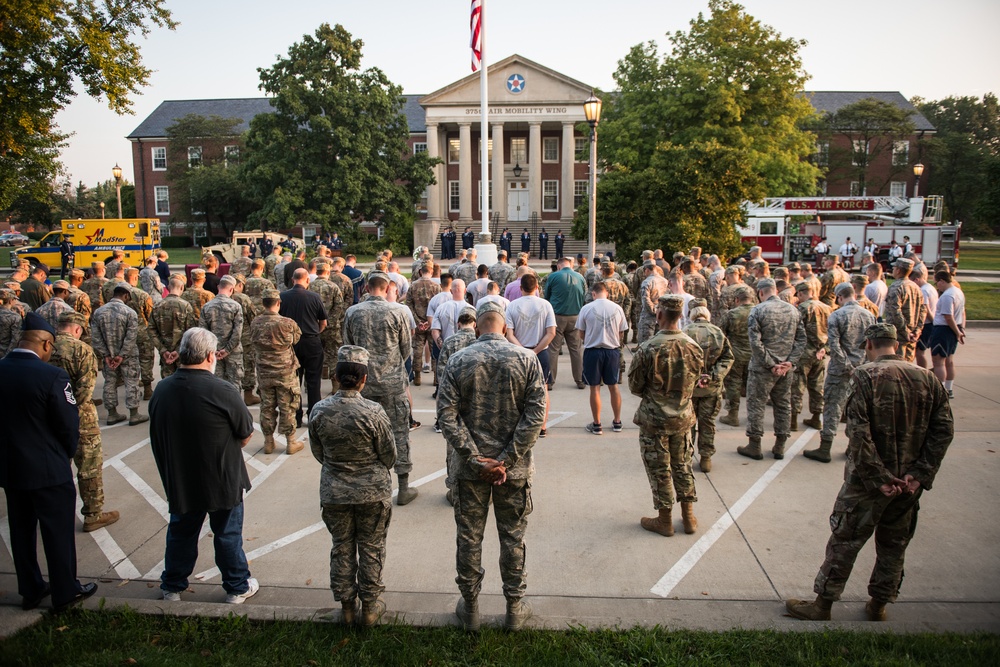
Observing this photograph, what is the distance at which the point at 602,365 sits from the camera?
28.2ft

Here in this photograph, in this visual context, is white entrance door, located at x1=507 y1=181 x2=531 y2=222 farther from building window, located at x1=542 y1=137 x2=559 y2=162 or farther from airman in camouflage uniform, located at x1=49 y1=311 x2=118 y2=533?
airman in camouflage uniform, located at x1=49 y1=311 x2=118 y2=533

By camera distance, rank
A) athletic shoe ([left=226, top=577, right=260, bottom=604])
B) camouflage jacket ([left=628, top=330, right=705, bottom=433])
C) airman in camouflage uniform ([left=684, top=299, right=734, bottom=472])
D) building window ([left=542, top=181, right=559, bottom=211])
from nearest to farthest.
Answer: athletic shoe ([left=226, top=577, right=260, bottom=604])
camouflage jacket ([left=628, top=330, right=705, bottom=433])
airman in camouflage uniform ([left=684, top=299, right=734, bottom=472])
building window ([left=542, top=181, right=559, bottom=211])

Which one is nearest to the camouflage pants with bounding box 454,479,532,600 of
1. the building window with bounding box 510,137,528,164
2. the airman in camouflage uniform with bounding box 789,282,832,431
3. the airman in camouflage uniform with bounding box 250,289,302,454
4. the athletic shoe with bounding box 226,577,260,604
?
the athletic shoe with bounding box 226,577,260,604

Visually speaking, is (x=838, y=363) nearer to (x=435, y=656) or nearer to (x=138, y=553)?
(x=435, y=656)

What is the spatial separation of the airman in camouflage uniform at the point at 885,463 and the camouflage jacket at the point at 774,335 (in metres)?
3.25

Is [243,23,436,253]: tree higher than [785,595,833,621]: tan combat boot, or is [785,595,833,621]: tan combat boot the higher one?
[243,23,436,253]: tree

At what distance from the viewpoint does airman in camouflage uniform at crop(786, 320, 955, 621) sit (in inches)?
167

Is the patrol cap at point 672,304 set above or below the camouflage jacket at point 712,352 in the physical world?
above

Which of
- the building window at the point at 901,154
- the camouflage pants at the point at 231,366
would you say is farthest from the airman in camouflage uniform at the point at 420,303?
the building window at the point at 901,154

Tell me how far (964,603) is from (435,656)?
3.87 m

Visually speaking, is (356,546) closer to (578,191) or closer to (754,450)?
(754,450)

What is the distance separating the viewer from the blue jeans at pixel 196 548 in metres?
4.71

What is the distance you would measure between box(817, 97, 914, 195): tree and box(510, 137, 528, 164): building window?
25829mm

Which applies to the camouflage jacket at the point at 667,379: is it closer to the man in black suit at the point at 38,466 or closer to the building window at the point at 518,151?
the man in black suit at the point at 38,466
